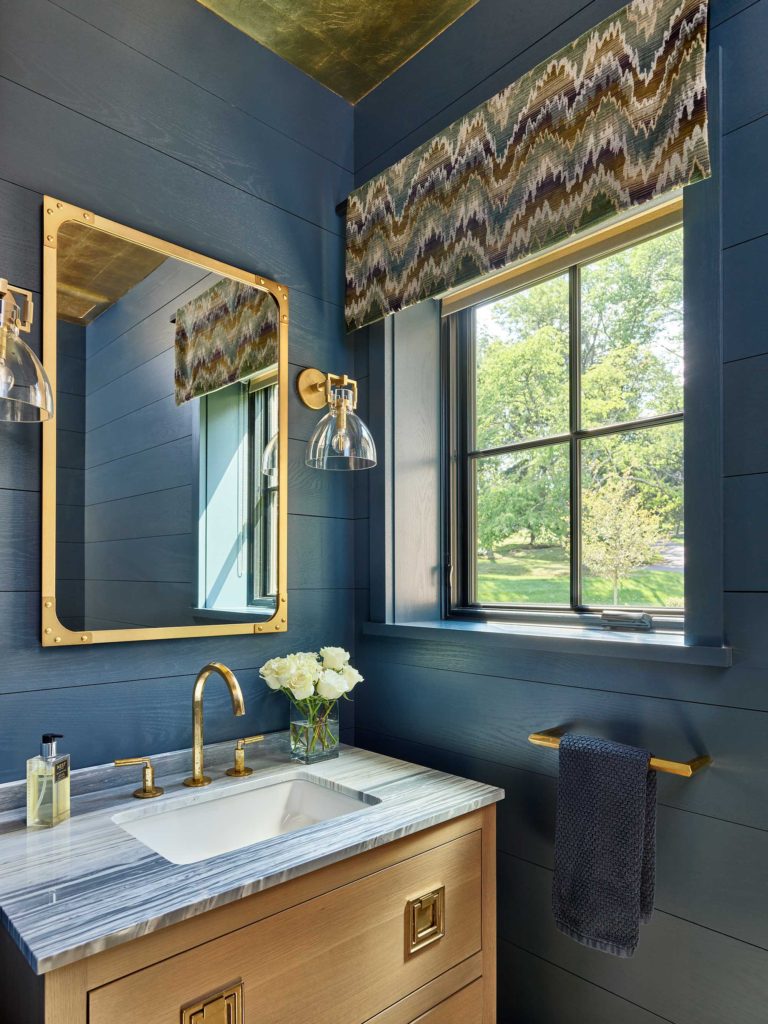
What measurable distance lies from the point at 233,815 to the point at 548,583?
87 centimetres

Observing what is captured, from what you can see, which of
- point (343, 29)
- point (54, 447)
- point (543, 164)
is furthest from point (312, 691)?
point (343, 29)

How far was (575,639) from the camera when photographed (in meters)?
1.34

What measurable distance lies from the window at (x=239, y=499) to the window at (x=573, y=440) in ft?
1.67

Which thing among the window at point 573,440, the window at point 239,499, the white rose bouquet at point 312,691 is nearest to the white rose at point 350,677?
the white rose bouquet at point 312,691

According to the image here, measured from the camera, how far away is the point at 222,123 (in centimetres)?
164

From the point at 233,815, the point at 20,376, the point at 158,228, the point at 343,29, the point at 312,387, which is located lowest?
the point at 233,815

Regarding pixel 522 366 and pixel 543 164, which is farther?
pixel 522 366

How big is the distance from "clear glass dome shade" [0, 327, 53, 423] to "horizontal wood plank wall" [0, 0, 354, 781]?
0.15m

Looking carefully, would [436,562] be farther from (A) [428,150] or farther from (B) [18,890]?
(B) [18,890]

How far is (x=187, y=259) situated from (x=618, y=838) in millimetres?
1482

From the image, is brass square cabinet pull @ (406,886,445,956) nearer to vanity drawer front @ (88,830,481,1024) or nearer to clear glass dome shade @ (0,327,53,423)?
vanity drawer front @ (88,830,481,1024)

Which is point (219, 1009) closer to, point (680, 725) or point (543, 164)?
point (680, 725)

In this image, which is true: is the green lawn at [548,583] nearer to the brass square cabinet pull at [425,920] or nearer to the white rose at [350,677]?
the white rose at [350,677]

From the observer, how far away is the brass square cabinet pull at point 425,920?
1.17 metres
